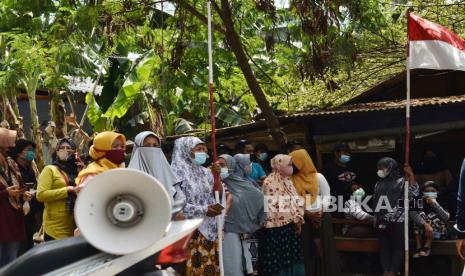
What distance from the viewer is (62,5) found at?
12570 millimetres

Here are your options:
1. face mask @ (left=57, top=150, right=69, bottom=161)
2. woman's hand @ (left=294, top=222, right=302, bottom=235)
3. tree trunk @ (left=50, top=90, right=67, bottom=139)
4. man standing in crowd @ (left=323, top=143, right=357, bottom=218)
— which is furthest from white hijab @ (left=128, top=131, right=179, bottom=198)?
tree trunk @ (left=50, top=90, right=67, bottom=139)

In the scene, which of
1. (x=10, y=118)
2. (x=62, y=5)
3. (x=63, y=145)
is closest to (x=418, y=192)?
(x=63, y=145)

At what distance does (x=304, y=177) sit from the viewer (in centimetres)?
855

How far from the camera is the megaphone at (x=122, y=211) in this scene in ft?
11.2

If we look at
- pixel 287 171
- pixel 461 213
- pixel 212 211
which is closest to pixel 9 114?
pixel 287 171

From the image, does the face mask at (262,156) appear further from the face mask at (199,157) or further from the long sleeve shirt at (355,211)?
the face mask at (199,157)

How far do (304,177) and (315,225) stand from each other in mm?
604

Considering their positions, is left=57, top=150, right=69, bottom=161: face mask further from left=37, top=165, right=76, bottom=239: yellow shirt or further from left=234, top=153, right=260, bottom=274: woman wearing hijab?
left=234, top=153, right=260, bottom=274: woman wearing hijab

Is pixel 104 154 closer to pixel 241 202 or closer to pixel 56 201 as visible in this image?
pixel 56 201

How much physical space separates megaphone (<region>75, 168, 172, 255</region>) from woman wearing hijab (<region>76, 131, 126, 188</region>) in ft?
7.82

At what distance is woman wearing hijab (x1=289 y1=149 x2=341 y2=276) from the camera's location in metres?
8.42

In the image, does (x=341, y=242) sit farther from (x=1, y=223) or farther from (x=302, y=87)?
(x=302, y=87)

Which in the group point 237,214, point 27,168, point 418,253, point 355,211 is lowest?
point 418,253

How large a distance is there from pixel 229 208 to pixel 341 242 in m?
2.23
